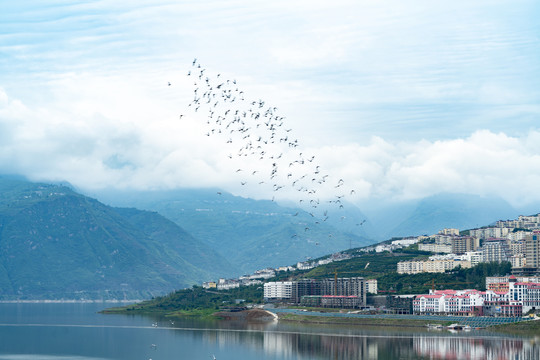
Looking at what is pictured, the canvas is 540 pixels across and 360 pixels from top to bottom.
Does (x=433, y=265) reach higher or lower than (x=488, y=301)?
higher

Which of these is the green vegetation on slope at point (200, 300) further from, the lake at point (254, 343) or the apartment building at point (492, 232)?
the apartment building at point (492, 232)

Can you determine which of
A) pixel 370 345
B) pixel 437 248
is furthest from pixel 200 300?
pixel 370 345

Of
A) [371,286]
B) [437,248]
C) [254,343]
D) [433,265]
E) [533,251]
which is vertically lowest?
[254,343]

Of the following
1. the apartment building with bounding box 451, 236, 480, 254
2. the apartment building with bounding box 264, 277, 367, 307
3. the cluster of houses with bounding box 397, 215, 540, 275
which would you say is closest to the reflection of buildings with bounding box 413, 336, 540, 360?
the apartment building with bounding box 264, 277, 367, 307

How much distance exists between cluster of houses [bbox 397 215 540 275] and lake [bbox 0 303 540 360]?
41.2m

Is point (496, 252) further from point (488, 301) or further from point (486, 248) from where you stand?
point (488, 301)

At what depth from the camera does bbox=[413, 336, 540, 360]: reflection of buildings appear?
226ft

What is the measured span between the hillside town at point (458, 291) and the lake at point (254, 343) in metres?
13.5

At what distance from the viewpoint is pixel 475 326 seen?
314 ft

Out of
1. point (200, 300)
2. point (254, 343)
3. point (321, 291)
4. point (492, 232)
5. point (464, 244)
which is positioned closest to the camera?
point (254, 343)

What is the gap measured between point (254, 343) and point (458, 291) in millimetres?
38320

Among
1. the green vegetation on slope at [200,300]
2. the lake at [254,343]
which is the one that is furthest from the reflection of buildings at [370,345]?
the green vegetation on slope at [200,300]

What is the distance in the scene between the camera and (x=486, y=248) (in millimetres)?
144875

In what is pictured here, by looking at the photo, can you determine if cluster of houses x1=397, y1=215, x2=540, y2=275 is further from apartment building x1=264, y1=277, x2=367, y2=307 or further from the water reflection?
the water reflection
